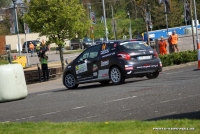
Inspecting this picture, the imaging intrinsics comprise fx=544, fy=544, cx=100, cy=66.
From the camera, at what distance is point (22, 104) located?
15141 mm

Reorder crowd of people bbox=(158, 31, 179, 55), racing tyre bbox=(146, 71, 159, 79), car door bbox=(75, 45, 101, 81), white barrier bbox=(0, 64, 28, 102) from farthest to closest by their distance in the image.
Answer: crowd of people bbox=(158, 31, 179, 55) < racing tyre bbox=(146, 71, 159, 79) < car door bbox=(75, 45, 101, 81) < white barrier bbox=(0, 64, 28, 102)

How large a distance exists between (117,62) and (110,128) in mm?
9481

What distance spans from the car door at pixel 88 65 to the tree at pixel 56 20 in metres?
10.8

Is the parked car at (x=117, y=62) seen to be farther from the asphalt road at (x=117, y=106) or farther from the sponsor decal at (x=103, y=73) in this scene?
the asphalt road at (x=117, y=106)

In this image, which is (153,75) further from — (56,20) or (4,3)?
(4,3)

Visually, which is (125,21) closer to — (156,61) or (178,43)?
(178,43)

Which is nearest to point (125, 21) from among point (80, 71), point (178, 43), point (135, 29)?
point (135, 29)

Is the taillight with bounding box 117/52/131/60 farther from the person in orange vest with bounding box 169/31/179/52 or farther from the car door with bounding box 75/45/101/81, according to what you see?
the person in orange vest with bounding box 169/31/179/52

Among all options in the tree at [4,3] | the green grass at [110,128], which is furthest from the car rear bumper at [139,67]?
→ the tree at [4,3]

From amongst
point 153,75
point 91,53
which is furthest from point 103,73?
point 153,75

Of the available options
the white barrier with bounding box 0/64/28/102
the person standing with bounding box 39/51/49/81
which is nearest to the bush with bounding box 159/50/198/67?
the person standing with bounding box 39/51/49/81

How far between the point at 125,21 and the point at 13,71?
63890 mm

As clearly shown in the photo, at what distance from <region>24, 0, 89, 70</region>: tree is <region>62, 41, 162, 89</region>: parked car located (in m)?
10.8

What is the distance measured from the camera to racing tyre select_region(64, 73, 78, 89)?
1961cm
